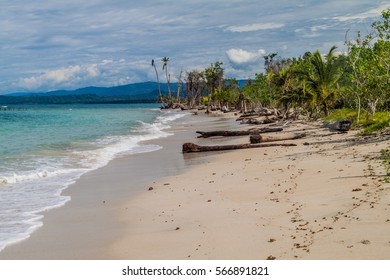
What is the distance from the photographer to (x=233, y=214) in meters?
9.98

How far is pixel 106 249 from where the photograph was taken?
8.52m

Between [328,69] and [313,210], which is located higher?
[328,69]

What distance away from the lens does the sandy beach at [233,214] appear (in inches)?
292

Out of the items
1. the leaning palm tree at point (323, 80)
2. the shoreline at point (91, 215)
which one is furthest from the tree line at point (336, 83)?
the shoreline at point (91, 215)

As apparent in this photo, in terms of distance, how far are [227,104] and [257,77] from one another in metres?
36.1

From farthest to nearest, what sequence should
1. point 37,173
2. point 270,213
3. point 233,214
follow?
point 37,173 → point 233,214 → point 270,213

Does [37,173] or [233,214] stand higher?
[37,173]

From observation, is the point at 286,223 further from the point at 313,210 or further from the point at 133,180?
the point at 133,180

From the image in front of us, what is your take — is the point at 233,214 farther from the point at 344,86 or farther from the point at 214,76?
the point at 214,76

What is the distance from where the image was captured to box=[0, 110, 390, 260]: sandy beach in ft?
24.3

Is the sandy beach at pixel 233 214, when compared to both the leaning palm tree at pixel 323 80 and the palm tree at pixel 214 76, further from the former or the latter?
the palm tree at pixel 214 76

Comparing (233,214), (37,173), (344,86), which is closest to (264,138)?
(37,173)

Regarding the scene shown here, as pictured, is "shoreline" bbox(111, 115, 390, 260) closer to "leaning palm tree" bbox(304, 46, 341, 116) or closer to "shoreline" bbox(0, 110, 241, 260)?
"shoreline" bbox(0, 110, 241, 260)

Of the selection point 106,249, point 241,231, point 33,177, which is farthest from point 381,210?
point 33,177
